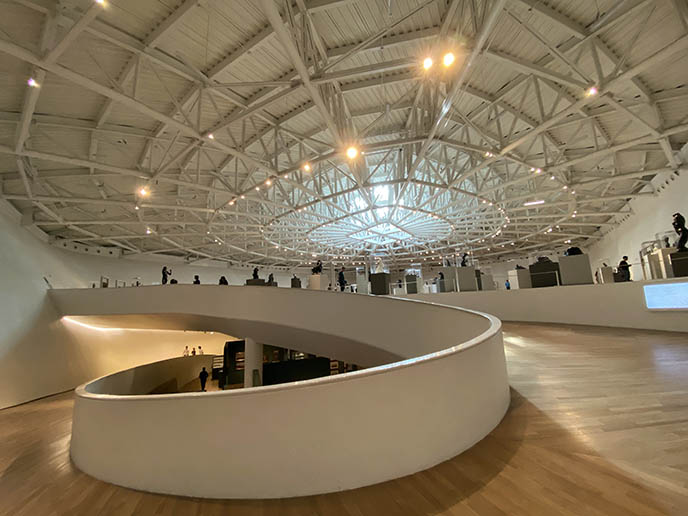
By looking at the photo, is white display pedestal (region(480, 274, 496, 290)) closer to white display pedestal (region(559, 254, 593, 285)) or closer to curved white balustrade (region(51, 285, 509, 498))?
white display pedestal (region(559, 254, 593, 285))

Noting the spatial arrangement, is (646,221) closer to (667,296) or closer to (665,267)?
(665,267)

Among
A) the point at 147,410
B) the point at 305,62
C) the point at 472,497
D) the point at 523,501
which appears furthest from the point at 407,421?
the point at 305,62

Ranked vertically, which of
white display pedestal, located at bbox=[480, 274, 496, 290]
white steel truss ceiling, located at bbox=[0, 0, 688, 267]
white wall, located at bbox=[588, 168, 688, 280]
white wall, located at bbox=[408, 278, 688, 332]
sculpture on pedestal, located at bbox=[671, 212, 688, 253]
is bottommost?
white wall, located at bbox=[408, 278, 688, 332]

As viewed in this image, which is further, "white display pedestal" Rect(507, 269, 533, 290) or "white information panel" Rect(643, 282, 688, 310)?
"white display pedestal" Rect(507, 269, 533, 290)

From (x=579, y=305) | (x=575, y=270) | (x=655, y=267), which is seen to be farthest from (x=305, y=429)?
(x=575, y=270)

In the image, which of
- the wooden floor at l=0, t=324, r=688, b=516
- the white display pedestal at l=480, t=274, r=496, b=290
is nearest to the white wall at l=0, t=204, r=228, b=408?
the wooden floor at l=0, t=324, r=688, b=516

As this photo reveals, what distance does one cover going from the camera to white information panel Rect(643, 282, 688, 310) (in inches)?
350

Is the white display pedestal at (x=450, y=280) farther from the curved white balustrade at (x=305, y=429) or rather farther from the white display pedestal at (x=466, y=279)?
the curved white balustrade at (x=305, y=429)

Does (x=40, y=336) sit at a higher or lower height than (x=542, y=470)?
higher

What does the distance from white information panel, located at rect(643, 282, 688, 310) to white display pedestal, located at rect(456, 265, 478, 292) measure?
7.47m

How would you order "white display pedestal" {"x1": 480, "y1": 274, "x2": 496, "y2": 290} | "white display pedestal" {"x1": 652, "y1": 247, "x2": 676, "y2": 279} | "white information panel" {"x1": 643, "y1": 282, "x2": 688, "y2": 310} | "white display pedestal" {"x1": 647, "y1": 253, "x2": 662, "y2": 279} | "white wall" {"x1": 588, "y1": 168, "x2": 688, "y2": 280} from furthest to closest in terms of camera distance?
"white display pedestal" {"x1": 480, "y1": 274, "x2": 496, "y2": 290}
"white wall" {"x1": 588, "y1": 168, "x2": 688, "y2": 280}
"white display pedestal" {"x1": 647, "y1": 253, "x2": 662, "y2": 279}
"white display pedestal" {"x1": 652, "y1": 247, "x2": 676, "y2": 279}
"white information panel" {"x1": 643, "y1": 282, "x2": 688, "y2": 310}

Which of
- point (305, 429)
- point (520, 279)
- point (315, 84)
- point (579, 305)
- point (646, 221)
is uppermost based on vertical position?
point (315, 84)

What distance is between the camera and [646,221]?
18.6 metres

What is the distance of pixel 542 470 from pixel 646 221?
23.1 metres
